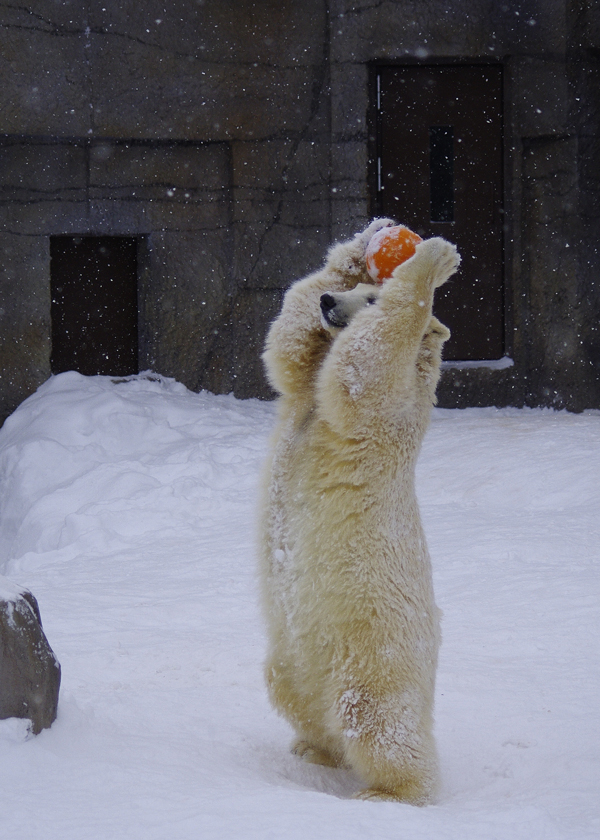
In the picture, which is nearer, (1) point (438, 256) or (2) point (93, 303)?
(1) point (438, 256)

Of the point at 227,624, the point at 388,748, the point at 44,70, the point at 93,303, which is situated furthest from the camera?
the point at 93,303

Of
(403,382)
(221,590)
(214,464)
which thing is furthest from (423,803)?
(214,464)

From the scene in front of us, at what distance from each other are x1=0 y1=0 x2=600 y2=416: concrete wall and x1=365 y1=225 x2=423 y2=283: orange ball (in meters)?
5.18

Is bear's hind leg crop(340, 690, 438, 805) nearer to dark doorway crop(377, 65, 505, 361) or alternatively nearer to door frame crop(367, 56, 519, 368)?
door frame crop(367, 56, 519, 368)

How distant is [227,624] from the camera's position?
3527mm

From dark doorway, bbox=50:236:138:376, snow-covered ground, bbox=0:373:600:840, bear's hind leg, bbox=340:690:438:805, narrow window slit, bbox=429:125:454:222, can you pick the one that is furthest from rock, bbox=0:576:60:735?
narrow window slit, bbox=429:125:454:222

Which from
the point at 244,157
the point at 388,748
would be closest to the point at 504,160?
the point at 244,157

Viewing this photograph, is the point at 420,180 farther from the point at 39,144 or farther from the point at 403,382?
the point at 403,382

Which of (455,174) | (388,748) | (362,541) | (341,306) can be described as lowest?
(388,748)

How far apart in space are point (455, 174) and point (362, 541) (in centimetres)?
613

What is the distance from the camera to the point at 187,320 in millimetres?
7371

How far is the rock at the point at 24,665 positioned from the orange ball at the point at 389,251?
1082 mm

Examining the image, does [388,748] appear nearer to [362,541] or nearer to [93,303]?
[362,541]

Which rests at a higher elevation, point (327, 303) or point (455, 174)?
point (455, 174)
